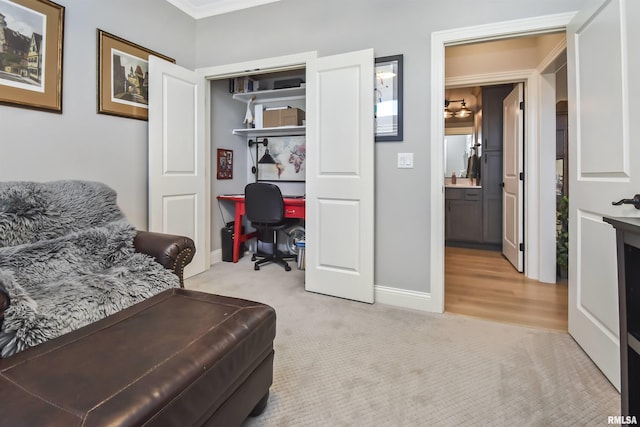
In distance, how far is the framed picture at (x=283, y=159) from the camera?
13.1 feet

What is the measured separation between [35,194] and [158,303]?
0.97m

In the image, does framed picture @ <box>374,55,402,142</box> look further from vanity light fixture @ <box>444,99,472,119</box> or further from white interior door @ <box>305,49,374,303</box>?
vanity light fixture @ <box>444,99,472,119</box>

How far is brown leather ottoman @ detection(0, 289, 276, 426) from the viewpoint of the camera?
0.71m

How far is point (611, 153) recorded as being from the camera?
59.3 inches

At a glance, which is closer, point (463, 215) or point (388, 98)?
point (388, 98)

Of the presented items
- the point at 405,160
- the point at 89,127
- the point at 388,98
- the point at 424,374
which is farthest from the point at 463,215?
the point at 89,127

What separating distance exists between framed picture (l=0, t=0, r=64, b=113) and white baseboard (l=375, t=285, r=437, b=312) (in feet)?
8.63

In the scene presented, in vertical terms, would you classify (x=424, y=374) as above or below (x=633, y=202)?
below

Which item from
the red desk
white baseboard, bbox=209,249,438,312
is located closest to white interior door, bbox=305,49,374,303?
white baseboard, bbox=209,249,438,312

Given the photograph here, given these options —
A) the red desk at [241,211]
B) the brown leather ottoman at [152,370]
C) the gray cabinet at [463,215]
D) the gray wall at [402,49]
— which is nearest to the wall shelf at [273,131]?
the red desk at [241,211]

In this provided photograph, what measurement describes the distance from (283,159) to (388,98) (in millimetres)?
1915

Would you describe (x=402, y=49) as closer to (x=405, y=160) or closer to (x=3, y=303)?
(x=405, y=160)

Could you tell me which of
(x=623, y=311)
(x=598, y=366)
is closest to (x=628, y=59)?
(x=623, y=311)

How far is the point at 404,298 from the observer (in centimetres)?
246
